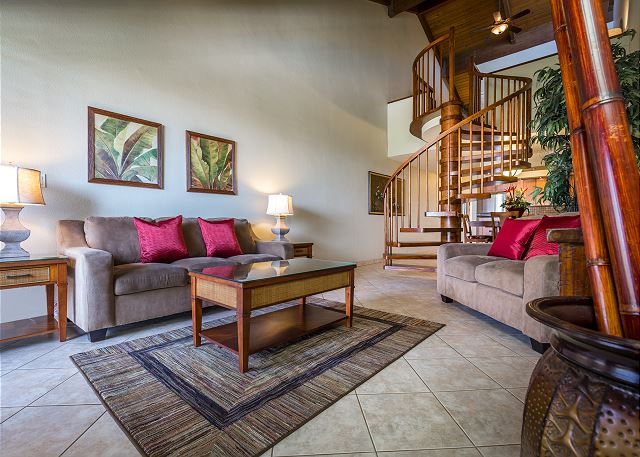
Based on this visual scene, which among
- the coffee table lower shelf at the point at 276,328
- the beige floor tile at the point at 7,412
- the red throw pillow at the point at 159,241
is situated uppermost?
the red throw pillow at the point at 159,241

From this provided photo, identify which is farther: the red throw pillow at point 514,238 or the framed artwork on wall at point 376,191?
the framed artwork on wall at point 376,191

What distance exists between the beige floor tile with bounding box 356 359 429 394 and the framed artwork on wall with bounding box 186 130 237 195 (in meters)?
2.81

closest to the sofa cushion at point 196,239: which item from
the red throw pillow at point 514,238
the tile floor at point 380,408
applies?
the tile floor at point 380,408

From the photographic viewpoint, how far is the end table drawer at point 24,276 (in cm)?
190

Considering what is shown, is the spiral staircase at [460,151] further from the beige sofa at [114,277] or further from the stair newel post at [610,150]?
the stair newel post at [610,150]

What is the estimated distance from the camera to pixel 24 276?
197 centimetres

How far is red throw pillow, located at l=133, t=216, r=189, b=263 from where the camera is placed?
8.87 feet

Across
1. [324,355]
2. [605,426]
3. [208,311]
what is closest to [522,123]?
[324,355]

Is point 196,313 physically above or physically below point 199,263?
below

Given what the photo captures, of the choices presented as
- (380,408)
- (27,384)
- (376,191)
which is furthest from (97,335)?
(376,191)

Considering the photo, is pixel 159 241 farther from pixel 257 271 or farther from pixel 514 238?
pixel 514 238

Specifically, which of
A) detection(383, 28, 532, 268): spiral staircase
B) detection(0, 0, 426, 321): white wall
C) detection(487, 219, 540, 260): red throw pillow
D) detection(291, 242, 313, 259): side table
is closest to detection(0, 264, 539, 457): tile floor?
detection(487, 219, 540, 260): red throw pillow

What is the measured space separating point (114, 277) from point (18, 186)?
0.85 meters

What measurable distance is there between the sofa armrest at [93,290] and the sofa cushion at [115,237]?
0.42m
